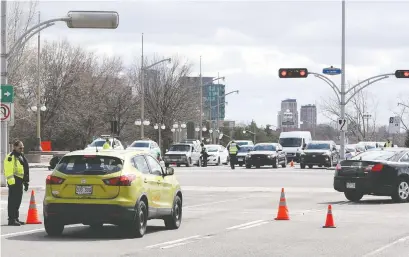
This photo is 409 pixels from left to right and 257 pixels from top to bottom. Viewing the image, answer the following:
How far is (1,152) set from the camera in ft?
105

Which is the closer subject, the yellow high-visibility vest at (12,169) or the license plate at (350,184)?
the yellow high-visibility vest at (12,169)

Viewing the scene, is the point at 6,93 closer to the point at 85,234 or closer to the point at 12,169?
the point at 12,169

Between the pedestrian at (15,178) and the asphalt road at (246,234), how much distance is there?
12.9 inches

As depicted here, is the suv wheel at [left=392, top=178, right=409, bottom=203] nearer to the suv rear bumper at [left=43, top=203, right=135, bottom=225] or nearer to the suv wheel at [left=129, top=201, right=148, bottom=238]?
the suv wheel at [left=129, top=201, right=148, bottom=238]

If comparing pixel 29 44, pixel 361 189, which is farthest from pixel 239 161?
pixel 361 189

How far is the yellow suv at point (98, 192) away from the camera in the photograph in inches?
601

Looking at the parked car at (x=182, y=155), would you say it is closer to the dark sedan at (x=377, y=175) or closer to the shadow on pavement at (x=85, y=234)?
the dark sedan at (x=377, y=175)

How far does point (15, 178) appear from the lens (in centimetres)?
1819

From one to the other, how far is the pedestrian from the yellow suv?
2454 millimetres

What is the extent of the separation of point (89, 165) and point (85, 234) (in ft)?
4.31

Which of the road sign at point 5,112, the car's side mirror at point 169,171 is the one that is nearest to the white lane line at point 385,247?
the car's side mirror at point 169,171

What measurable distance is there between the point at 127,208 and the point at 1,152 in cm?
1771

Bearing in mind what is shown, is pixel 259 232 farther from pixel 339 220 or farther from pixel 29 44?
pixel 29 44

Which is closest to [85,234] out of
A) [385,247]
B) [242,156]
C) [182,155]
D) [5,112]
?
[385,247]
